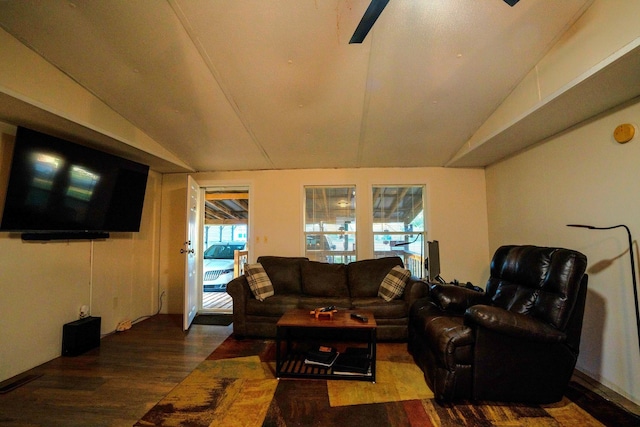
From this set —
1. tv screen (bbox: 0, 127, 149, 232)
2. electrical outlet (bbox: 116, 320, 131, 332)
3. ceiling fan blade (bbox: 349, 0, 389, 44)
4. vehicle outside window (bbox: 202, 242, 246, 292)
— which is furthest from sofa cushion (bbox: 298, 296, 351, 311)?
vehicle outside window (bbox: 202, 242, 246, 292)

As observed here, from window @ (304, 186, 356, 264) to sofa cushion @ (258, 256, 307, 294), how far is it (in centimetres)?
53

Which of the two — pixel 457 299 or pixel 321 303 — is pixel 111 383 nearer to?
pixel 321 303

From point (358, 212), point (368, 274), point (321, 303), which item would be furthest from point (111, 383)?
point (358, 212)

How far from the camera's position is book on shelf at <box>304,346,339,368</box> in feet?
7.81

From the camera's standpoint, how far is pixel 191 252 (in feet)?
12.4

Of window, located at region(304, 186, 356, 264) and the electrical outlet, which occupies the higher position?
window, located at region(304, 186, 356, 264)

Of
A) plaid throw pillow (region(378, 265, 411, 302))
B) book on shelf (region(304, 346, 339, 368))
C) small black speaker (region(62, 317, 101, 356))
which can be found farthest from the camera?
plaid throw pillow (region(378, 265, 411, 302))

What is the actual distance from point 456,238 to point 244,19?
380 centimetres

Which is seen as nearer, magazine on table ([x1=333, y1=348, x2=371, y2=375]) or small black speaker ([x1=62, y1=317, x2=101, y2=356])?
magazine on table ([x1=333, y1=348, x2=371, y2=375])

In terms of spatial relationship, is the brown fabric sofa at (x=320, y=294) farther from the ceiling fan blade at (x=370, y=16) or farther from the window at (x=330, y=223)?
the ceiling fan blade at (x=370, y=16)

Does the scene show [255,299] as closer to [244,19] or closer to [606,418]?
[244,19]

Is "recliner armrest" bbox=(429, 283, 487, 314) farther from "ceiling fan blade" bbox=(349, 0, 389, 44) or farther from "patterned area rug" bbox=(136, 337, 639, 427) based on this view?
"ceiling fan blade" bbox=(349, 0, 389, 44)

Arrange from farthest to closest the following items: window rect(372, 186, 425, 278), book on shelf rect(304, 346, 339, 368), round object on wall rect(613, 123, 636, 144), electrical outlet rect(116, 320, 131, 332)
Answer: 1. window rect(372, 186, 425, 278)
2. electrical outlet rect(116, 320, 131, 332)
3. book on shelf rect(304, 346, 339, 368)
4. round object on wall rect(613, 123, 636, 144)

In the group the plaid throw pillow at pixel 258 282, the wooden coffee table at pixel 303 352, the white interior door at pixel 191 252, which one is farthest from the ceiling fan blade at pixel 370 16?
the white interior door at pixel 191 252
